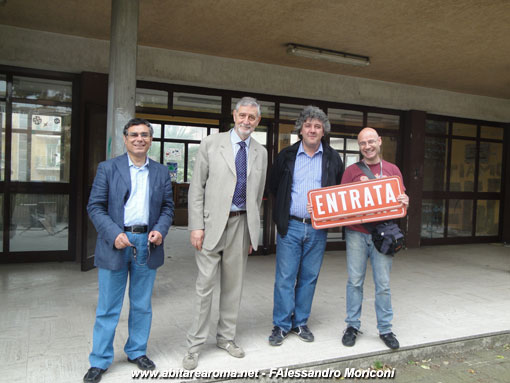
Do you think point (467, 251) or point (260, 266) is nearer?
point (260, 266)

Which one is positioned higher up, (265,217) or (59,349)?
(265,217)

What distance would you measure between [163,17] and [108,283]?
3.63m

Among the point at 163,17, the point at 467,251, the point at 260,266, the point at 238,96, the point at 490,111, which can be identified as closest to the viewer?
the point at 163,17

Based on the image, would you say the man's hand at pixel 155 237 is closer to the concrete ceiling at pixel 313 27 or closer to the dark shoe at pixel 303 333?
the dark shoe at pixel 303 333

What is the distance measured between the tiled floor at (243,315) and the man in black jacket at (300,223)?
0.82ft

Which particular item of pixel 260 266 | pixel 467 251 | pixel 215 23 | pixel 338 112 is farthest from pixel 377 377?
pixel 467 251

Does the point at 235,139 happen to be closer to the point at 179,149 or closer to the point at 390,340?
the point at 390,340

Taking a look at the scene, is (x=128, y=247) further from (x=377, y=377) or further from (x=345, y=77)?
(x=345, y=77)

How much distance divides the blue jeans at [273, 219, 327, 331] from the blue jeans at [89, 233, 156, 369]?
43.0 inches

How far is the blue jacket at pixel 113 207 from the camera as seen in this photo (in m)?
2.58

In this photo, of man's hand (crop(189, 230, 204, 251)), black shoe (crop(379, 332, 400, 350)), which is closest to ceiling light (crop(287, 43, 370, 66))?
man's hand (crop(189, 230, 204, 251))

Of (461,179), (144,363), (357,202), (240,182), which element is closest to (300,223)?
(357,202)

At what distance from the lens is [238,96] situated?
22.7 ft

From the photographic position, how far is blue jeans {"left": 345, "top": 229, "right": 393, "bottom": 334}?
329cm
